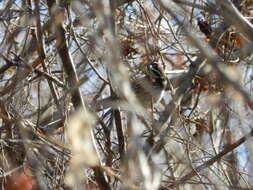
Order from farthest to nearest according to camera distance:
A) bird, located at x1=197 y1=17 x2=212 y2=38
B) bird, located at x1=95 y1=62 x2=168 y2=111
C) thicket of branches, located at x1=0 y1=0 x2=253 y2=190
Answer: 1. bird, located at x1=197 y1=17 x2=212 y2=38
2. bird, located at x1=95 y1=62 x2=168 y2=111
3. thicket of branches, located at x1=0 y1=0 x2=253 y2=190

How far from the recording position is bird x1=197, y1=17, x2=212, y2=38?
291 cm

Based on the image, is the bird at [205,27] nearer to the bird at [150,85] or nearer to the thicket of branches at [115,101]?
the thicket of branches at [115,101]

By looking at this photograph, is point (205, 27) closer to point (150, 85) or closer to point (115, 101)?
point (150, 85)

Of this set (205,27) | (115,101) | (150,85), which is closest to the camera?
(115,101)

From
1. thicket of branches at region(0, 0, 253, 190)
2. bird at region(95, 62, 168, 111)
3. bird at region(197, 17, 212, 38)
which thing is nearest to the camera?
thicket of branches at region(0, 0, 253, 190)

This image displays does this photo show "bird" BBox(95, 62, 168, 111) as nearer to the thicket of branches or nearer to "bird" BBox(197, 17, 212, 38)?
the thicket of branches

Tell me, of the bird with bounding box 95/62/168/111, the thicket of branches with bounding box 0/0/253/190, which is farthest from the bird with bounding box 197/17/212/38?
the bird with bounding box 95/62/168/111

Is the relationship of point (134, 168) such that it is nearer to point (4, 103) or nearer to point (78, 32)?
point (4, 103)

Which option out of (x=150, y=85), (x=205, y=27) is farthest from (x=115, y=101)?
(x=205, y=27)

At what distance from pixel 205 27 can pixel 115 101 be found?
3.50 feet

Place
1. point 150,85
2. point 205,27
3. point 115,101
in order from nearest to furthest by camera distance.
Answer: point 115,101, point 150,85, point 205,27

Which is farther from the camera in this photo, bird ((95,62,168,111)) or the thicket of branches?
bird ((95,62,168,111))

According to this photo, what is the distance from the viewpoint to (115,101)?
6.89ft

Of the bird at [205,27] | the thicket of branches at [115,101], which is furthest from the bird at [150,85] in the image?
the bird at [205,27]
